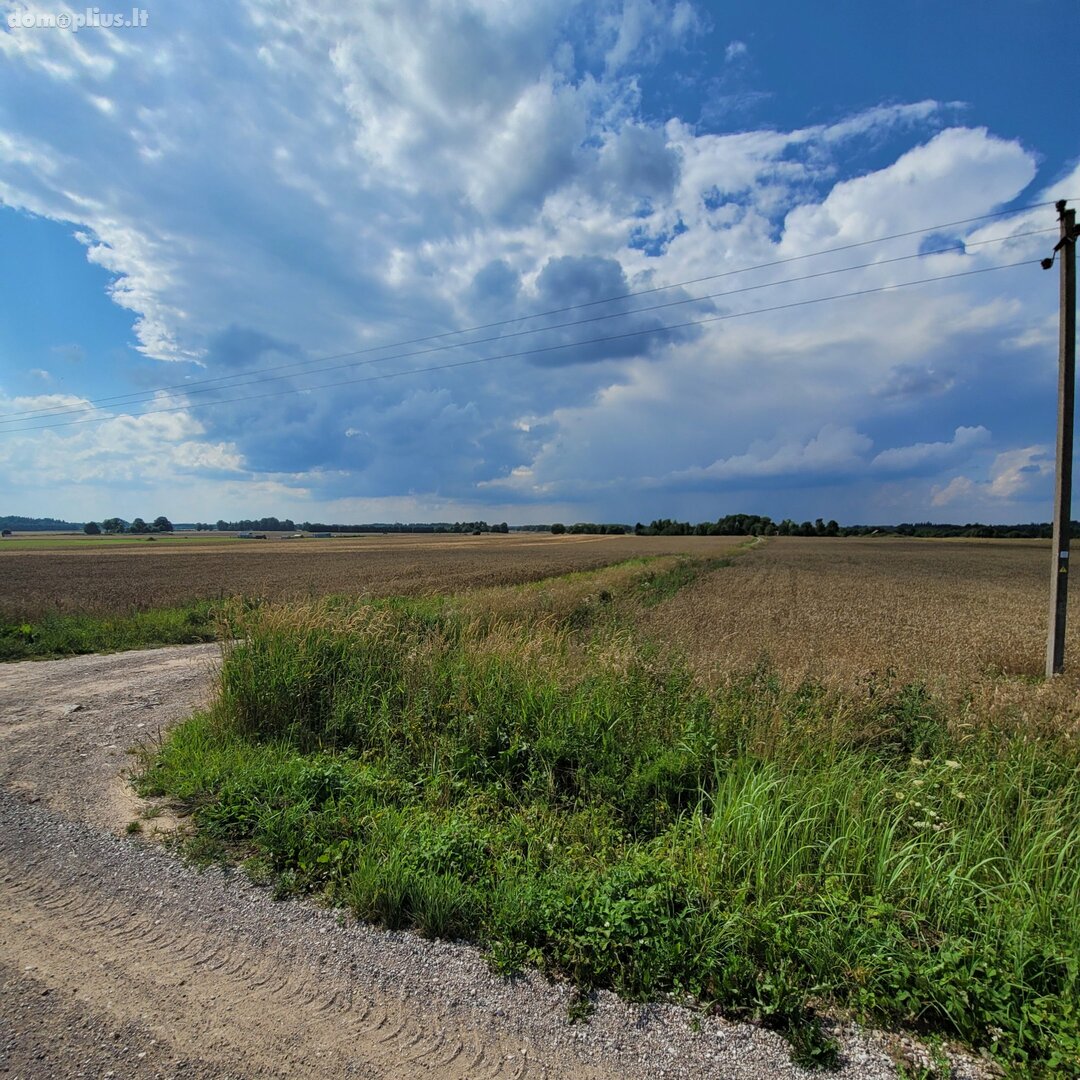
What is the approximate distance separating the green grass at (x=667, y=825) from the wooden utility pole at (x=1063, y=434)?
649 cm

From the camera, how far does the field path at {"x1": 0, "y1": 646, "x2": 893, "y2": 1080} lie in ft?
8.53

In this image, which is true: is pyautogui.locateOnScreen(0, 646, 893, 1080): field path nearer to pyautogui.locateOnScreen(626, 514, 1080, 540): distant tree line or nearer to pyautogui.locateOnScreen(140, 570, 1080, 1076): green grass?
pyautogui.locateOnScreen(140, 570, 1080, 1076): green grass

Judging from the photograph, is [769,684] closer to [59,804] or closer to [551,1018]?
[551,1018]

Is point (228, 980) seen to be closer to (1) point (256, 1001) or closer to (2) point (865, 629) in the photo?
(1) point (256, 1001)

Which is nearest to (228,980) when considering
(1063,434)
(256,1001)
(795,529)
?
(256,1001)

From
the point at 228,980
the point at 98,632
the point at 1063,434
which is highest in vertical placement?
the point at 1063,434

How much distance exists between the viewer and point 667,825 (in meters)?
4.86

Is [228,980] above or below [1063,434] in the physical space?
below

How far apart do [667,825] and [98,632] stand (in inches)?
648

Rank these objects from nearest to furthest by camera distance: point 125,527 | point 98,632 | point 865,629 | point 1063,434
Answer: point 1063,434, point 98,632, point 865,629, point 125,527

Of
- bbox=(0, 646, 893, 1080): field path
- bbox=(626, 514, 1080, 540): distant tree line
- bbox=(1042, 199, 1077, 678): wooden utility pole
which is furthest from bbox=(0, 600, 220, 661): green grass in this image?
bbox=(626, 514, 1080, 540): distant tree line

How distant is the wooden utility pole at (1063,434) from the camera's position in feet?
35.3

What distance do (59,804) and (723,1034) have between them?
616 centimetres

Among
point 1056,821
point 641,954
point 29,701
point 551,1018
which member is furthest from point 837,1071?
point 29,701
